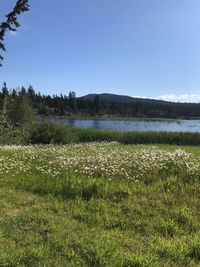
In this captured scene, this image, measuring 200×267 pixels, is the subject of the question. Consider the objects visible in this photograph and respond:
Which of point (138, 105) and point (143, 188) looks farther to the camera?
point (138, 105)

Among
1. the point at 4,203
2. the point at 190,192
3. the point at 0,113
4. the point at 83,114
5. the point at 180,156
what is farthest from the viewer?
the point at 83,114

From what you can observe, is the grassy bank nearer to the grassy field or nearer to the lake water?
the lake water

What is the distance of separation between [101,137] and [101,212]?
2377 centimetres

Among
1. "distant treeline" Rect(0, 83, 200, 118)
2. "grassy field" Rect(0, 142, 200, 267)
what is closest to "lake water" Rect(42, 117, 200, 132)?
"grassy field" Rect(0, 142, 200, 267)

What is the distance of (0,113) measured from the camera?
30.5 m

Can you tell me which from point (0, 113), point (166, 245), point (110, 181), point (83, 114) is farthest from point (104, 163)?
point (83, 114)

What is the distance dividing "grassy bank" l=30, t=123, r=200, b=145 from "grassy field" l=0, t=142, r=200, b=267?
15529mm

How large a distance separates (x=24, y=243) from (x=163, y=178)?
244 inches

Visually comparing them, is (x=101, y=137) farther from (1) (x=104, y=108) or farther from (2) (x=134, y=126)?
(1) (x=104, y=108)

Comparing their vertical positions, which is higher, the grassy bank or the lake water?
the grassy bank

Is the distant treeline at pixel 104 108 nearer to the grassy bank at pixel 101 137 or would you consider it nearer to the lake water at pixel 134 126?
the lake water at pixel 134 126

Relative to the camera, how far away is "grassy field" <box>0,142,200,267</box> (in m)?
5.89

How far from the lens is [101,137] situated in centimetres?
3203

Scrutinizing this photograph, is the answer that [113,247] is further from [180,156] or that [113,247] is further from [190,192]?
[180,156]
